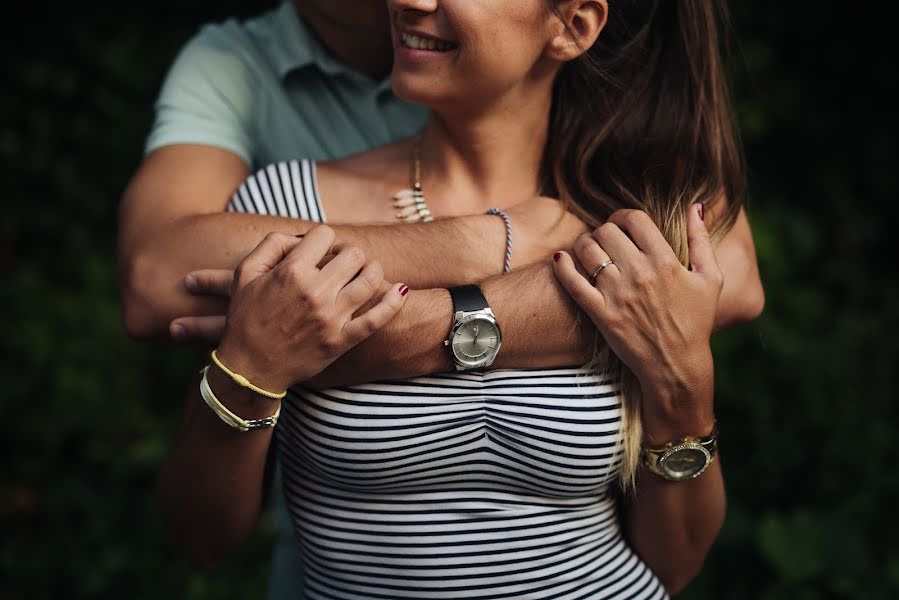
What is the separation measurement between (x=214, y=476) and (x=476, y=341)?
1.69 feet

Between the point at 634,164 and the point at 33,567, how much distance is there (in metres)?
2.73

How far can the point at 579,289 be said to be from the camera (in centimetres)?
175

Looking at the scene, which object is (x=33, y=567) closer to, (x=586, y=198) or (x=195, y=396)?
(x=195, y=396)

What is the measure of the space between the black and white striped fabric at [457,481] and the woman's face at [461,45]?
308 mm

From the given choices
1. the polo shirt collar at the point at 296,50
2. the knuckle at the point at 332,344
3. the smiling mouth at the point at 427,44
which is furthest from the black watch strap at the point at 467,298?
the polo shirt collar at the point at 296,50

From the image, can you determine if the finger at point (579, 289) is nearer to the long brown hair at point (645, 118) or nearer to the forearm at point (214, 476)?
the long brown hair at point (645, 118)

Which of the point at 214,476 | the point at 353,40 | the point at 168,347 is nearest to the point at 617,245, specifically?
the point at 214,476

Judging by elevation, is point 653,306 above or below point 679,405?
above

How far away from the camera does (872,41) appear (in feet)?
14.5

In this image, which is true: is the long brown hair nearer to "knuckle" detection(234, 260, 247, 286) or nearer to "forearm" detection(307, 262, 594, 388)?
"forearm" detection(307, 262, 594, 388)

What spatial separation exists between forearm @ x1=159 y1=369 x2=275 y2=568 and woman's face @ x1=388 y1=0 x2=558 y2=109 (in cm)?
60

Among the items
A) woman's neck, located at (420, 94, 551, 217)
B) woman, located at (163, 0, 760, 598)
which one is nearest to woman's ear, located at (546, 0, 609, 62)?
woman, located at (163, 0, 760, 598)

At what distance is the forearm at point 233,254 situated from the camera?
5.85 feet

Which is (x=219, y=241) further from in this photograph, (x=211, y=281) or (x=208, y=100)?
(x=208, y=100)
